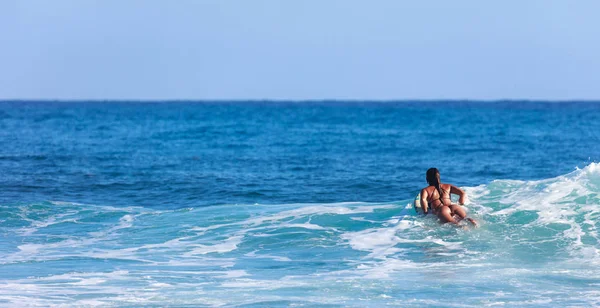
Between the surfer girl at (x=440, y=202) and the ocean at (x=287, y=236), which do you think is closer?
the ocean at (x=287, y=236)

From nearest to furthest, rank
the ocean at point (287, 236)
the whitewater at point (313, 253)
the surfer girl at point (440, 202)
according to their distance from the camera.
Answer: the whitewater at point (313, 253), the ocean at point (287, 236), the surfer girl at point (440, 202)

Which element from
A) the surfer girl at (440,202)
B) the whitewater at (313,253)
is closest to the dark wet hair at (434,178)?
the surfer girl at (440,202)

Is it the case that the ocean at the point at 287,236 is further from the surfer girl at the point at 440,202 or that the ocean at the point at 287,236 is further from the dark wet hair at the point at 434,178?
the dark wet hair at the point at 434,178

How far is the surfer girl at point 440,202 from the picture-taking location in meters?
15.3

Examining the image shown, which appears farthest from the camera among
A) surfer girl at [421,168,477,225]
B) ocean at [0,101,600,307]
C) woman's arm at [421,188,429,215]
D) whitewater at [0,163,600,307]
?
woman's arm at [421,188,429,215]

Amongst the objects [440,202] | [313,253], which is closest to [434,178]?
[440,202]

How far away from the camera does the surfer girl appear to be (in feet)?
50.3

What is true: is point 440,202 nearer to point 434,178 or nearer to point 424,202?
point 424,202

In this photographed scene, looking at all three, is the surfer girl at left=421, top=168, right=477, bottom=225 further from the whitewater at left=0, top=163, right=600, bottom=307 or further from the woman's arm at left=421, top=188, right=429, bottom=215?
the whitewater at left=0, top=163, right=600, bottom=307

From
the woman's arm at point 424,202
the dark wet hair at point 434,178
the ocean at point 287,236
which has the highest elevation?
the dark wet hair at point 434,178

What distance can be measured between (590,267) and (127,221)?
1031 cm

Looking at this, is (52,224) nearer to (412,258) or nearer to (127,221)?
(127,221)

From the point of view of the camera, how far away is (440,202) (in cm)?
1549

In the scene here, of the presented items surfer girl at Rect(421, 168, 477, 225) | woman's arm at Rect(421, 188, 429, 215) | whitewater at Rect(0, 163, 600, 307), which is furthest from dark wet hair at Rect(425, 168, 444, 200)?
whitewater at Rect(0, 163, 600, 307)
